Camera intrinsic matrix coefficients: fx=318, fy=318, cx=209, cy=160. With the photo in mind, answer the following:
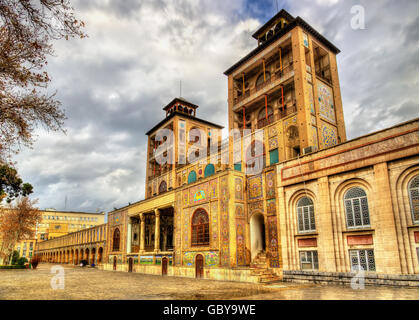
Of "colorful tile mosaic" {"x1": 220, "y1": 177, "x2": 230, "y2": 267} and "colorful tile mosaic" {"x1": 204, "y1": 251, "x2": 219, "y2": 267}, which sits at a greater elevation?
"colorful tile mosaic" {"x1": 220, "y1": 177, "x2": 230, "y2": 267}

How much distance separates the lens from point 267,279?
17734mm

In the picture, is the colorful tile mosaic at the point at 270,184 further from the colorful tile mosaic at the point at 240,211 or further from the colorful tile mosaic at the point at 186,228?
the colorful tile mosaic at the point at 186,228

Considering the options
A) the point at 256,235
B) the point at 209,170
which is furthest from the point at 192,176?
the point at 256,235

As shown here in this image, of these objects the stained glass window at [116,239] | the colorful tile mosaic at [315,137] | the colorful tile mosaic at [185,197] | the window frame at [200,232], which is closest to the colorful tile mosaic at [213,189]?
the window frame at [200,232]

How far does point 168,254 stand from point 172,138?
14394 mm

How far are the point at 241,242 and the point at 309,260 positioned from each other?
5253mm

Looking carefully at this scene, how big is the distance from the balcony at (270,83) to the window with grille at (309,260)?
43.1 ft

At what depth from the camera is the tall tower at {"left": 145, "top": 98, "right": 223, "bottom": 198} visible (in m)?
35.7

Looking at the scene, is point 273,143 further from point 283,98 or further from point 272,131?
point 283,98

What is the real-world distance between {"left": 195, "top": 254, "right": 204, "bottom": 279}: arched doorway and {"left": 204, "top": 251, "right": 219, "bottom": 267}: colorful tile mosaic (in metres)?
0.64

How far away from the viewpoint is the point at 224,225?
841 inches

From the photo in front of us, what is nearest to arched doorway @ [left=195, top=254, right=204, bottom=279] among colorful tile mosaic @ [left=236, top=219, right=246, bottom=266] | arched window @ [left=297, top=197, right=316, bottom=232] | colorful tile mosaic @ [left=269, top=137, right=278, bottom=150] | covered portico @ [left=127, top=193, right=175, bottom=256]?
colorful tile mosaic @ [left=236, top=219, right=246, bottom=266]

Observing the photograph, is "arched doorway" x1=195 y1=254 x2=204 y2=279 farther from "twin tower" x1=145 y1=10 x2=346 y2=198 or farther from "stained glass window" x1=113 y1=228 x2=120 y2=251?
"stained glass window" x1=113 y1=228 x2=120 y2=251
